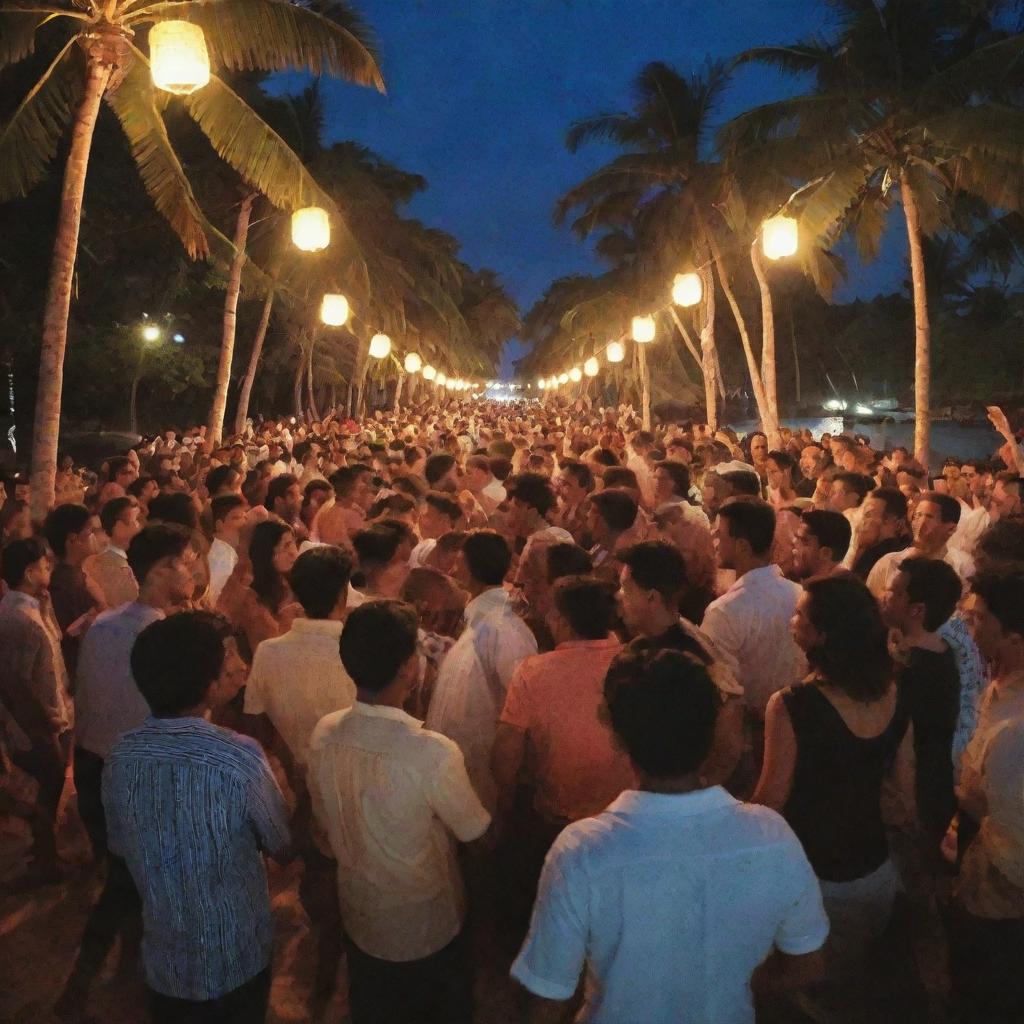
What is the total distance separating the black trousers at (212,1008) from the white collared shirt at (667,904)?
3.64 feet

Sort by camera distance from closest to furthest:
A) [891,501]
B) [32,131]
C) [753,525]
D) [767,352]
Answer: [753,525]
[891,501]
[32,131]
[767,352]

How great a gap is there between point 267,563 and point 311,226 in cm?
775

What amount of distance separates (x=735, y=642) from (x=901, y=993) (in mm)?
1451

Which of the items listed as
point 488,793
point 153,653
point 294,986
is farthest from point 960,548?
point 153,653

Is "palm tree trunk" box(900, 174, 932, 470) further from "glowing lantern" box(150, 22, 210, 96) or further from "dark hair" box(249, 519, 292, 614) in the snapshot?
"dark hair" box(249, 519, 292, 614)

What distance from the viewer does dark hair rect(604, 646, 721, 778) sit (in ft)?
6.15

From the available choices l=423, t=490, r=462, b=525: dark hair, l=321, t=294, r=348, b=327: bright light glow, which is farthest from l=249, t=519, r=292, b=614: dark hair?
l=321, t=294, r=348, b=327: bright light glow

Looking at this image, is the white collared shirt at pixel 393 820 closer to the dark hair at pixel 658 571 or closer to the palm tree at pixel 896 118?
the dark hair at pixel 658 571

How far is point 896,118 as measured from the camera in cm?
1321

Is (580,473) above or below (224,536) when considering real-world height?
above

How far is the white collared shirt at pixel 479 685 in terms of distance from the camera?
11.3 feet

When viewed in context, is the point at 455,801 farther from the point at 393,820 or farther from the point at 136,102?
the point at 136,102

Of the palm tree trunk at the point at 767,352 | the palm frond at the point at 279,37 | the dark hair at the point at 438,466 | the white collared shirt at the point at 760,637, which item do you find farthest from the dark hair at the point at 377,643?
the palm tree trunk at the point at 767,352

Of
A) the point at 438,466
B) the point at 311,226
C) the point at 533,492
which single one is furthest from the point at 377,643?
the point at 311,226
